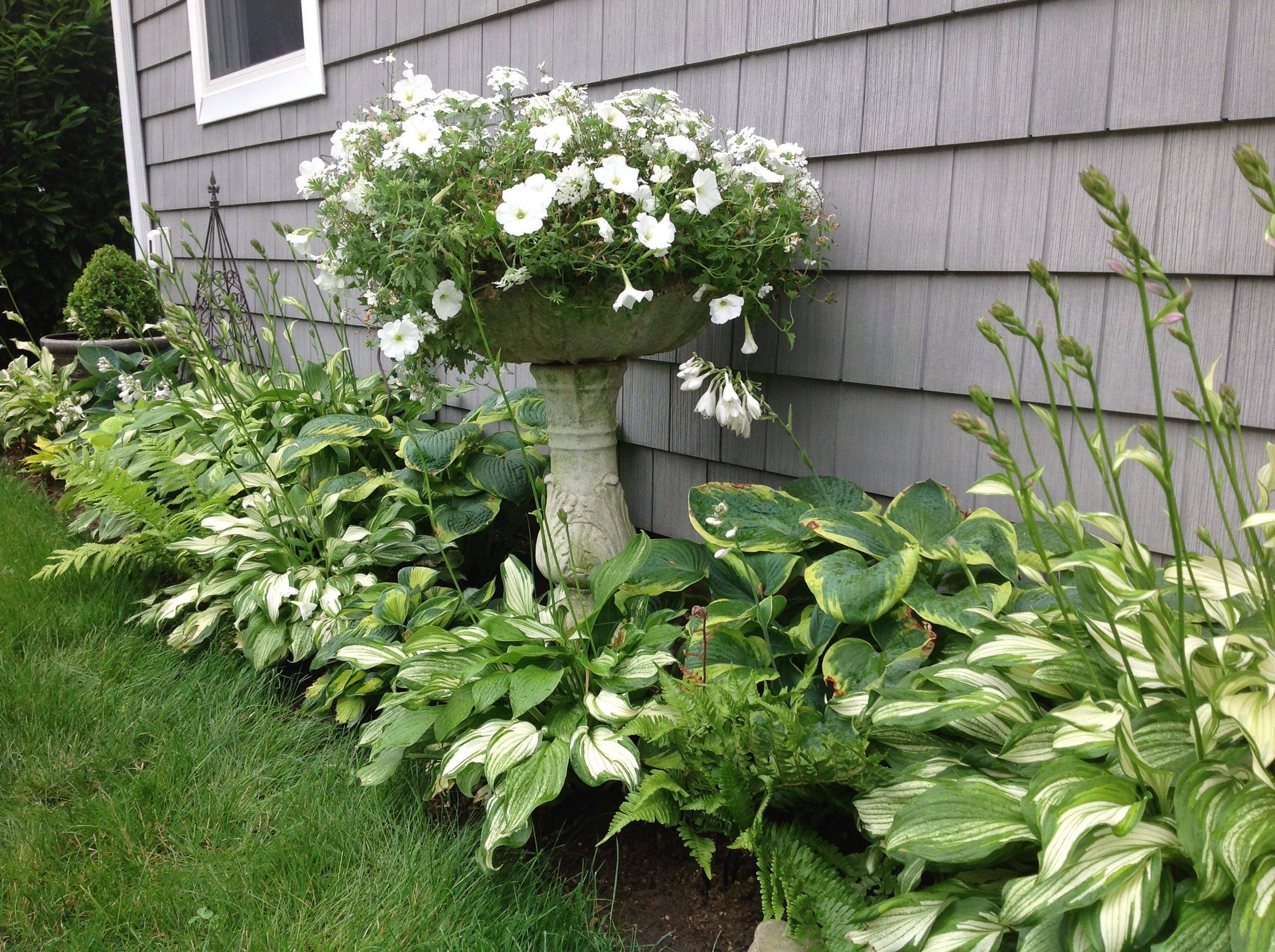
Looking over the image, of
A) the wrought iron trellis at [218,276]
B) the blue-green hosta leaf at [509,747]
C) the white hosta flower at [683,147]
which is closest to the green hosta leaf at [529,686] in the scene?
the blue-green hosta leaf at [509,747]

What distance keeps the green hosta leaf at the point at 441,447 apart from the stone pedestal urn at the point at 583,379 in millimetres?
336

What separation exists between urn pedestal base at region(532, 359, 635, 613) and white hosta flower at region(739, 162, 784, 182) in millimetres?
531

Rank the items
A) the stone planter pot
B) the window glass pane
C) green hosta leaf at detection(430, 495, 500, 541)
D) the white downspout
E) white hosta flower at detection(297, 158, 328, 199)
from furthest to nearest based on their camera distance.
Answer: the white downspout, the stone planter pot, the window glass pane, green hosta leaf at detection(430, 495, 500, 541), white hosta flower at detection(297, 158, 328, 199)

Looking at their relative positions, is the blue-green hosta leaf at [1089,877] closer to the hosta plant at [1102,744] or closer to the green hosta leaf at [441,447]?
Answer: the hosta plant at [1102,744]

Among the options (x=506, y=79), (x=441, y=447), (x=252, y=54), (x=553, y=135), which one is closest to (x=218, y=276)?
(x=252, y=54)

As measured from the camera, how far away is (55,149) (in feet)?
19.7

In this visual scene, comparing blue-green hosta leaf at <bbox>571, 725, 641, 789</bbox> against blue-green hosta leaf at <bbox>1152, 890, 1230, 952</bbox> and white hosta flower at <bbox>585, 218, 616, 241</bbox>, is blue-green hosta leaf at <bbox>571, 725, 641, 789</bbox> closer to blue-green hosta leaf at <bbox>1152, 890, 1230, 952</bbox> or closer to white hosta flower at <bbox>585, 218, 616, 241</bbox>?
blue-green hosta leaf at <bbox>1152, 890, 1230, 952</bbox>

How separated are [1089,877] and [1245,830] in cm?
16

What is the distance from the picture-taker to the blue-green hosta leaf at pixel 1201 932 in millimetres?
967

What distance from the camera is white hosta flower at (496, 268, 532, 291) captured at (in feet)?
5.76

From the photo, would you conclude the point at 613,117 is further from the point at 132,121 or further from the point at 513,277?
the point at 132,121

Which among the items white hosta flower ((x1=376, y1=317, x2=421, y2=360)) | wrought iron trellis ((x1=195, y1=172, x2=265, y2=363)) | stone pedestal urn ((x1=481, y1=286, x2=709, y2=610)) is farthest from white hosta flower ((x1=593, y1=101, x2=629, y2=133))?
wrought iron trellis ((x1=195, y1=172, x2=265, y2=363))

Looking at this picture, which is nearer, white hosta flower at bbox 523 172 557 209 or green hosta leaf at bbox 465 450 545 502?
white hosta flower at bbox 523 172 557 209

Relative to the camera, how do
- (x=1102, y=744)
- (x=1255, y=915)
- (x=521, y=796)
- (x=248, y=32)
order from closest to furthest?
(x=1255, y=915) → (x=1102, y=744) → (x=521, y=796) → (x=248, y=32)
